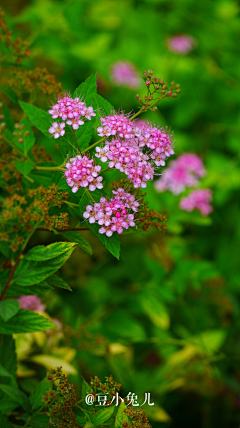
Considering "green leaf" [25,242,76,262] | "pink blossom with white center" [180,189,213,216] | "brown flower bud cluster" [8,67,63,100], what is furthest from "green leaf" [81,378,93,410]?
"pink blossom with white center" [180,189,213,216]

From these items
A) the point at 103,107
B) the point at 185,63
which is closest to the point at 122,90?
the point at 185,63

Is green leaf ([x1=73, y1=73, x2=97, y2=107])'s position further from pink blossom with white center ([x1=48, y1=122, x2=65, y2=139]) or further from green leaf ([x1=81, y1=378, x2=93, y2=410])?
green leaf ([x1=81, y1=378, x2=93, y2=410])

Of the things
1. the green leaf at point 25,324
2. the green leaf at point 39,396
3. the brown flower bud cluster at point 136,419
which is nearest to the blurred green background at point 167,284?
the green leaf at point 39,396

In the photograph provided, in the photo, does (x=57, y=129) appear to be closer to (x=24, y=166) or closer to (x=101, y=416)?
(x=24, y=166)

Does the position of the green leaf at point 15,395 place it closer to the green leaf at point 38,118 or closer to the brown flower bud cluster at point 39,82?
the green leaf at point 38,118

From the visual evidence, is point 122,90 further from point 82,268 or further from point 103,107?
point 103,107
